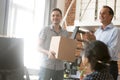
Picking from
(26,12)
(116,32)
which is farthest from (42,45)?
(26,12)

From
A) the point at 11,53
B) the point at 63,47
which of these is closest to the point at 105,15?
the point at 63,47

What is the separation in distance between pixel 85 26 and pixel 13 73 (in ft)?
6.62

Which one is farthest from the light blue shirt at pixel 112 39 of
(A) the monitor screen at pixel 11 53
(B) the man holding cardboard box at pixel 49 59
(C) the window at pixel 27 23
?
(C) the window at pixel 27 23

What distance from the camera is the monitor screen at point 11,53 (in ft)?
8.52

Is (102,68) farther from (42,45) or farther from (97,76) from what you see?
(42,45)

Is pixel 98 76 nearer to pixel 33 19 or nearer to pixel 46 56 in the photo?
pixel 46 56

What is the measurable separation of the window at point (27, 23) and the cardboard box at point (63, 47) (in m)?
1.41

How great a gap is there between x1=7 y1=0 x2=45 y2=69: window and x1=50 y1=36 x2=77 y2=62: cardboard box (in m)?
1.41

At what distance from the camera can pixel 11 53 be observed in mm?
2631

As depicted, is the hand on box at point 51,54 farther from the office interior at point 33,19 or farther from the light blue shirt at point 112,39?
the office interior at point 33,19

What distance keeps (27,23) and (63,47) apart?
6.58ft

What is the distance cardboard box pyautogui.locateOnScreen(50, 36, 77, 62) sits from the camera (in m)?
2.87

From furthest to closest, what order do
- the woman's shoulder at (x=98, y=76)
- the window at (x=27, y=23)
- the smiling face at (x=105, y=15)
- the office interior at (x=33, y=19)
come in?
the window at (x=27, y=23), the office interior at (x=33, y=19), the smiling face at (x=105, y=15), the woman's shoulder at (x=98, y=76)

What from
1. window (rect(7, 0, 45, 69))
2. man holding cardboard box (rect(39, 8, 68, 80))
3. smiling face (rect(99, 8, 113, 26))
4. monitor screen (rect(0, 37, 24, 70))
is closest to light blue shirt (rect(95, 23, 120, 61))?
smiling face (rect(99, 8, 113, 26))
